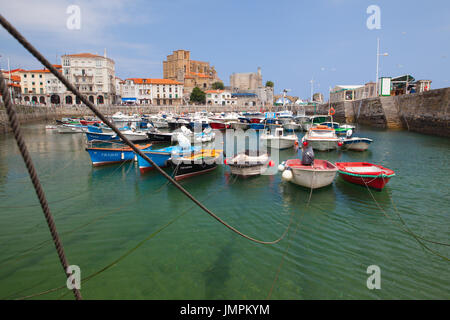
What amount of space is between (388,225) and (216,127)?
33.9 meters

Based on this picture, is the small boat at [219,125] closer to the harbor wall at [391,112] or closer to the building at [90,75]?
the harbor wall at [391,112]

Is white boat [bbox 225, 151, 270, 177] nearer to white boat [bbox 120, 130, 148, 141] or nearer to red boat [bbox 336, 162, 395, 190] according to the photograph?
red boat [bbox 336, 162, 395, 190]

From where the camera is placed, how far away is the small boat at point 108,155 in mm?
17645

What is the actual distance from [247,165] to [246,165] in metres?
0.06

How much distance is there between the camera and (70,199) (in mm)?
11945

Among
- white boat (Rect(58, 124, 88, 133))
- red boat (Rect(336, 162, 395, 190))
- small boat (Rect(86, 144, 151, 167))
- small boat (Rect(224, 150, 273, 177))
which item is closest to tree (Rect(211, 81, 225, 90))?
white boat (Rect(58, 124, 88, 133))

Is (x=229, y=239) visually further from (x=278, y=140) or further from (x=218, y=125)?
(x=218, y=125)

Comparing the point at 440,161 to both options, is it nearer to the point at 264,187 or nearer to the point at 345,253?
the point at 264,187

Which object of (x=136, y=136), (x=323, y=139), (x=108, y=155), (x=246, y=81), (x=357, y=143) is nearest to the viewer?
(x=108, y=155)

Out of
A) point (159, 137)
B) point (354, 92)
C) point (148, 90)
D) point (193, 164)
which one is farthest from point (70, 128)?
point (148, 90)

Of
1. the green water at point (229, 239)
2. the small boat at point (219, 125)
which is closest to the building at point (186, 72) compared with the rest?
the small boat at point (219, 125)

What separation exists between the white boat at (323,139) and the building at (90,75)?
3040 inches

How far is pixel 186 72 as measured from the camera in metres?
131

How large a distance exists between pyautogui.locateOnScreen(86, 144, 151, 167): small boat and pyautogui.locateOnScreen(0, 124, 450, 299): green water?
3.12 metres
